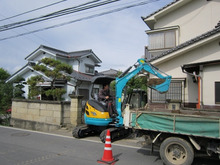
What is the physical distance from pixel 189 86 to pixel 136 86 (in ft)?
21.7

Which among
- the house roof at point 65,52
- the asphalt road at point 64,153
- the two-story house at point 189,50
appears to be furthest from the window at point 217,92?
the house roof at point 65,52

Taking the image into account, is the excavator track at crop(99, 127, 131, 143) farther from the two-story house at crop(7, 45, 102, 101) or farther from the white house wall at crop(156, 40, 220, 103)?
the two-story house at crop(7, 45, 102, 101)

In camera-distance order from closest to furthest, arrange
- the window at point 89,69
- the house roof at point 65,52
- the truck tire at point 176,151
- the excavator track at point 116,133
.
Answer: the truck tire at point 176,151 → the excavator track at point 116,133 → the house roof at point 65,52 → the window at point 89,69

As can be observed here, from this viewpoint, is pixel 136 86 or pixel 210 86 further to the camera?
pixel 136 86

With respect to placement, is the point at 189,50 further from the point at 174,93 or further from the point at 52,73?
the point at 52,73

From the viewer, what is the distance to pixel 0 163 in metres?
4.91

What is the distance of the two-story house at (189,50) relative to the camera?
8.43 metres

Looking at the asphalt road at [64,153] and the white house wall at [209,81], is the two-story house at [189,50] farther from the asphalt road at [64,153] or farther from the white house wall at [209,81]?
the asphalt road at [64,153]

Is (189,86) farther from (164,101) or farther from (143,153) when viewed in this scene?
(143,153)

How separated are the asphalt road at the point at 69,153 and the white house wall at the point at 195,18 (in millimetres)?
9675

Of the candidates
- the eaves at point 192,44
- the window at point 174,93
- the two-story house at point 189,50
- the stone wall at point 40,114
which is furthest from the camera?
the window at point 174,93

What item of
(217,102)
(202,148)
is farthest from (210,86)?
(202,148)

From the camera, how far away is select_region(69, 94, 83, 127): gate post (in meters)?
9.82

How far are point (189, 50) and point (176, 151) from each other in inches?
287
